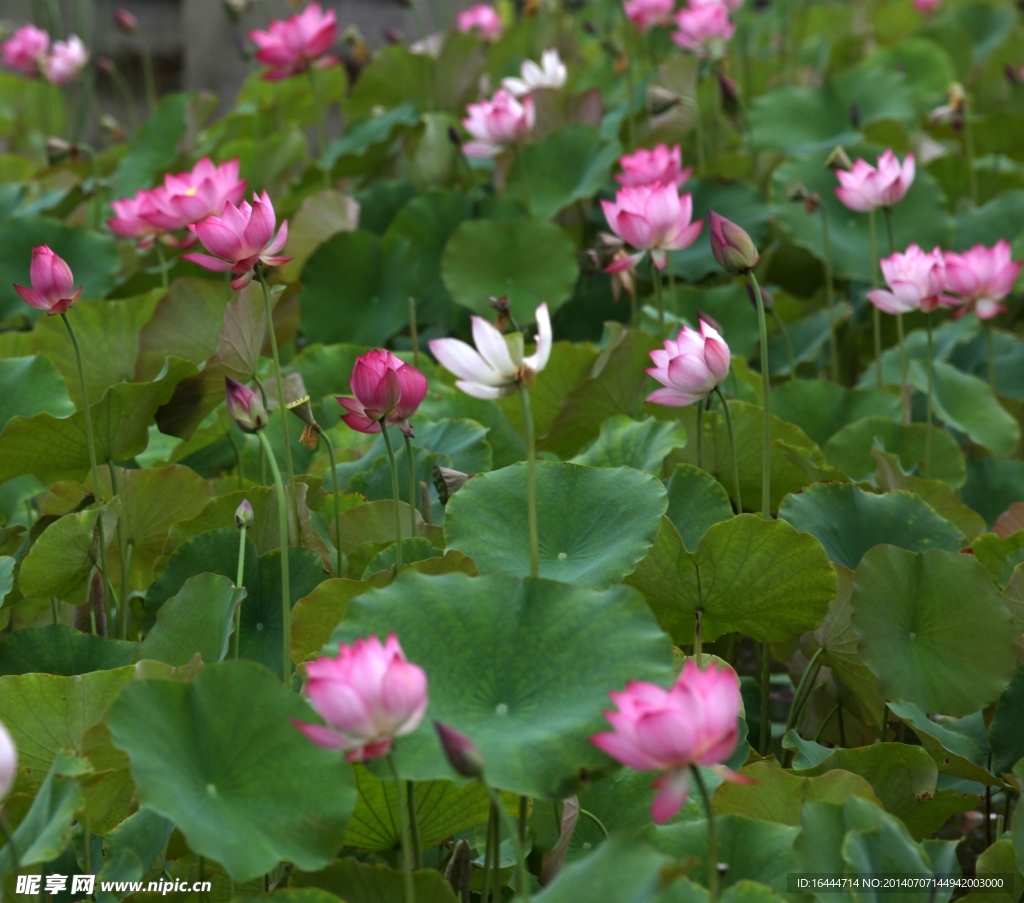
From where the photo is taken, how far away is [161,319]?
1436mm

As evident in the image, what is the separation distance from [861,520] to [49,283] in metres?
0.79

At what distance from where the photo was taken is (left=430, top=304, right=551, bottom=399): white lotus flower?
2.66 feet

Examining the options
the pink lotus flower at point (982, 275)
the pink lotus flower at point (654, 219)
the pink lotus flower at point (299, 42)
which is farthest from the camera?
the pink lotus flower at point (299, 42)

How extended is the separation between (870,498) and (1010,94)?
2030mm

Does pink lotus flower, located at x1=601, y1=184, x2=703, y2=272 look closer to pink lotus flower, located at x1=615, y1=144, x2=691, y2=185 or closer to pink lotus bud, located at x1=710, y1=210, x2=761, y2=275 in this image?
pink lotus bud, located at x1=710, y1=210, x2=761, y2=275

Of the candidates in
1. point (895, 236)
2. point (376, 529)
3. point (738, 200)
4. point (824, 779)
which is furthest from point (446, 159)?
point (824, 779)

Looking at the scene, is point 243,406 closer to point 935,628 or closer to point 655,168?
point 935,628

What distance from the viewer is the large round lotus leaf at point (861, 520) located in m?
1.07

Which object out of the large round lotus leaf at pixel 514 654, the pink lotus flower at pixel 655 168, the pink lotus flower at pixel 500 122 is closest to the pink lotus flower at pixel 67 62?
the pink lotus flower at pixel 500 122

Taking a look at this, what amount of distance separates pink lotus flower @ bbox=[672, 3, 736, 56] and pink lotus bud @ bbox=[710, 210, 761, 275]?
4.42 ft

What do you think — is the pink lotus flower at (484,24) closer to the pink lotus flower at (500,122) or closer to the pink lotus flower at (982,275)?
the pink lotus flower at (500,122)

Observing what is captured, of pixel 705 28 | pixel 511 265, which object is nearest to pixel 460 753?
pixel 511 265

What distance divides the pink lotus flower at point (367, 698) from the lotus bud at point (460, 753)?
1.0 inches

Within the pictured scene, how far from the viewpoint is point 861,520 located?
42.7 inches
